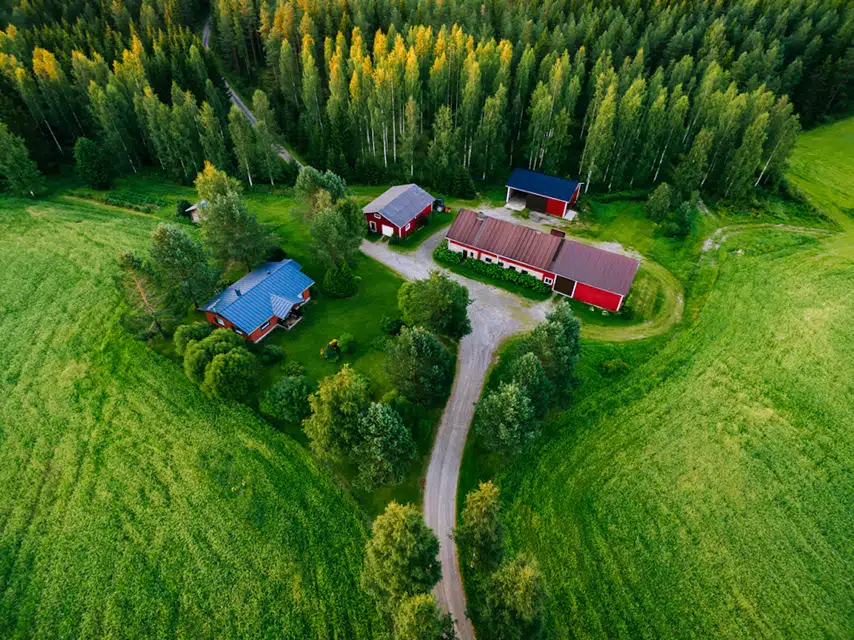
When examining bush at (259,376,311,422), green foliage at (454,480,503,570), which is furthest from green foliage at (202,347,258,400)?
green foliage at (454,480,503,570)

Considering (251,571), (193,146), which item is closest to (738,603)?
(251,571)

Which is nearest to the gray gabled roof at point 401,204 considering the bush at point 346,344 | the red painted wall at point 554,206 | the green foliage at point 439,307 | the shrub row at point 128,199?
the red painted wall at point 554,206

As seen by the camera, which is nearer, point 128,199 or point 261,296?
point 261,296

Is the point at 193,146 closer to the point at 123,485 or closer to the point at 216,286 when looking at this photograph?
the point at 216,286

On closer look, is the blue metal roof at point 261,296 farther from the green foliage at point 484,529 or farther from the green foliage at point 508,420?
the green foliage at point 484,529

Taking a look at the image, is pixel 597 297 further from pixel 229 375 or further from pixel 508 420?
pixel 229 375

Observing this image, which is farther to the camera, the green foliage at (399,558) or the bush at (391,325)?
the bush at (391,325)

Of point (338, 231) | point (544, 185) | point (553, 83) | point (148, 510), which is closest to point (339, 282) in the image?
point (338, 231)
